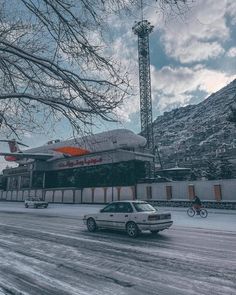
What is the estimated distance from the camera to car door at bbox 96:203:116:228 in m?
15.5

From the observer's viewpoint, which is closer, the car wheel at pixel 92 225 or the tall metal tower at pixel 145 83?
the car wheel at pixel 92 225

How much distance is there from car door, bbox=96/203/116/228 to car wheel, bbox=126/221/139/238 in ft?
4.39

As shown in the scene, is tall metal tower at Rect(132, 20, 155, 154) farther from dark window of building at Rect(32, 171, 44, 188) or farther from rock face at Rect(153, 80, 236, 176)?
rock face at Rect(153, 80, 236, 176)

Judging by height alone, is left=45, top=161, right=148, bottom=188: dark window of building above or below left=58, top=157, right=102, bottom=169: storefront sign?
below

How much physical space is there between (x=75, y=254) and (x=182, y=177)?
126 ft

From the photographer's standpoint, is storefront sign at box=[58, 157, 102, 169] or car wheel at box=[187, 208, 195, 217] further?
storefront sign at box=[58, 157, 102, 169]

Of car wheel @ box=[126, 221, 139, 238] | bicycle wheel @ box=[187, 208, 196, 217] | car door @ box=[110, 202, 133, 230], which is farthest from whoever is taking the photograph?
bicycle wheel @ box=[187, 208, 196, 217]

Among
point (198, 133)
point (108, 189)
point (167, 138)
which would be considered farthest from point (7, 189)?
point (167, 138)

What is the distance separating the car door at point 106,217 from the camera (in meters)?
15.5

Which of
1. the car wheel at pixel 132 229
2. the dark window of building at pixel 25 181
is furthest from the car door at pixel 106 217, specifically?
the dark window of building at pixel 25 181

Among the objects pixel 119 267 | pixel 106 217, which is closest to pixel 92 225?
pixel 106 217

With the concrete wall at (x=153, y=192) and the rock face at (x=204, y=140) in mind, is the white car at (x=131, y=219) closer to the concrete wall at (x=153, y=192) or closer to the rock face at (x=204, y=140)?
the concrete wall at (x=153, y=192)

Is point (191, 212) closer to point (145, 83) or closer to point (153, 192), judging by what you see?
point (153, 192)

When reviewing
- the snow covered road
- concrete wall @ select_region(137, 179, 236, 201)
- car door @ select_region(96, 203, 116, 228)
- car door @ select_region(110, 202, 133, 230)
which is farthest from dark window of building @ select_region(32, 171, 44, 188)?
the snow covered road
